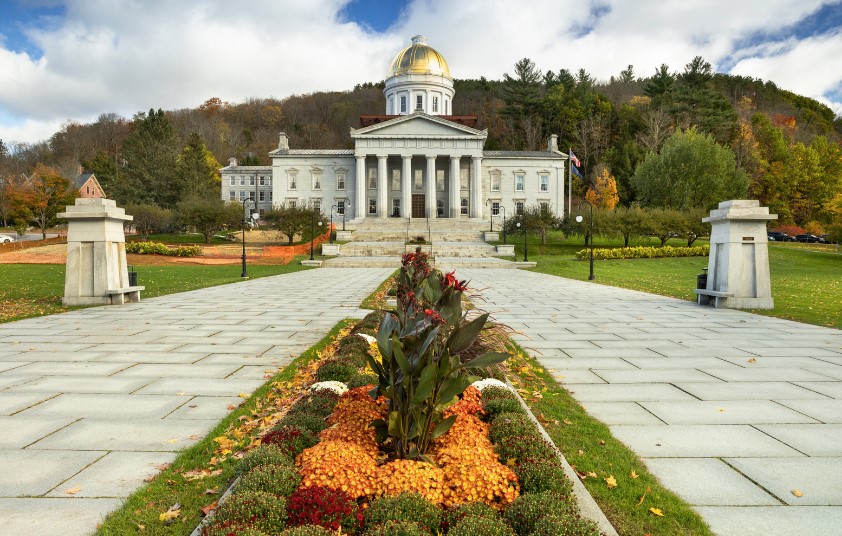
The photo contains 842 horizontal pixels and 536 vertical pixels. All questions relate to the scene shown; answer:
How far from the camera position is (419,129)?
202 ft

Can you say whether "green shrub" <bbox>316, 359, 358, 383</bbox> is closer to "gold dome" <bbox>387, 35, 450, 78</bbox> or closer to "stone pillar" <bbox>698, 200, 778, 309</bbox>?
"stone pillar" <bbox>698, 200, 778, 309</bbox>

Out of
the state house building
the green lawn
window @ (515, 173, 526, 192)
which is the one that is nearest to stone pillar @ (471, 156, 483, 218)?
the state house building

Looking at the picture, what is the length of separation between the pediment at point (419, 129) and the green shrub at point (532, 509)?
61.0 m

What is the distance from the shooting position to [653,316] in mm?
12023

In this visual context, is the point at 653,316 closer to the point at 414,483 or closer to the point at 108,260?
the point at 414,483

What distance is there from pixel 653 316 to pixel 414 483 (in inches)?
421

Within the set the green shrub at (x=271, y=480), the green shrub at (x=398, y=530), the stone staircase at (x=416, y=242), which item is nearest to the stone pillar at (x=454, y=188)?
the stone staircase at (x=416, y=242)

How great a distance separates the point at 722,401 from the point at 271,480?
5.09 meters

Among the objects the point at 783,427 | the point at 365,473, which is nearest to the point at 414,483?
the point at 365,473

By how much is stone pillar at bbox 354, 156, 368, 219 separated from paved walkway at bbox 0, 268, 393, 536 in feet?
166

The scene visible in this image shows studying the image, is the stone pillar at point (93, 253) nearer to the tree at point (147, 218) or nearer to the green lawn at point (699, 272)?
the green lawn at point (699, 272)

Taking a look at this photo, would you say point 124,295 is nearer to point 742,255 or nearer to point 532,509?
point 532,509

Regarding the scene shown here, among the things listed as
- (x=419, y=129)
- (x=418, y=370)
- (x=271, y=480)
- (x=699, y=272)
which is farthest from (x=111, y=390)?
(x=419, y=129)

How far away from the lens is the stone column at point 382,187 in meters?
61.9
